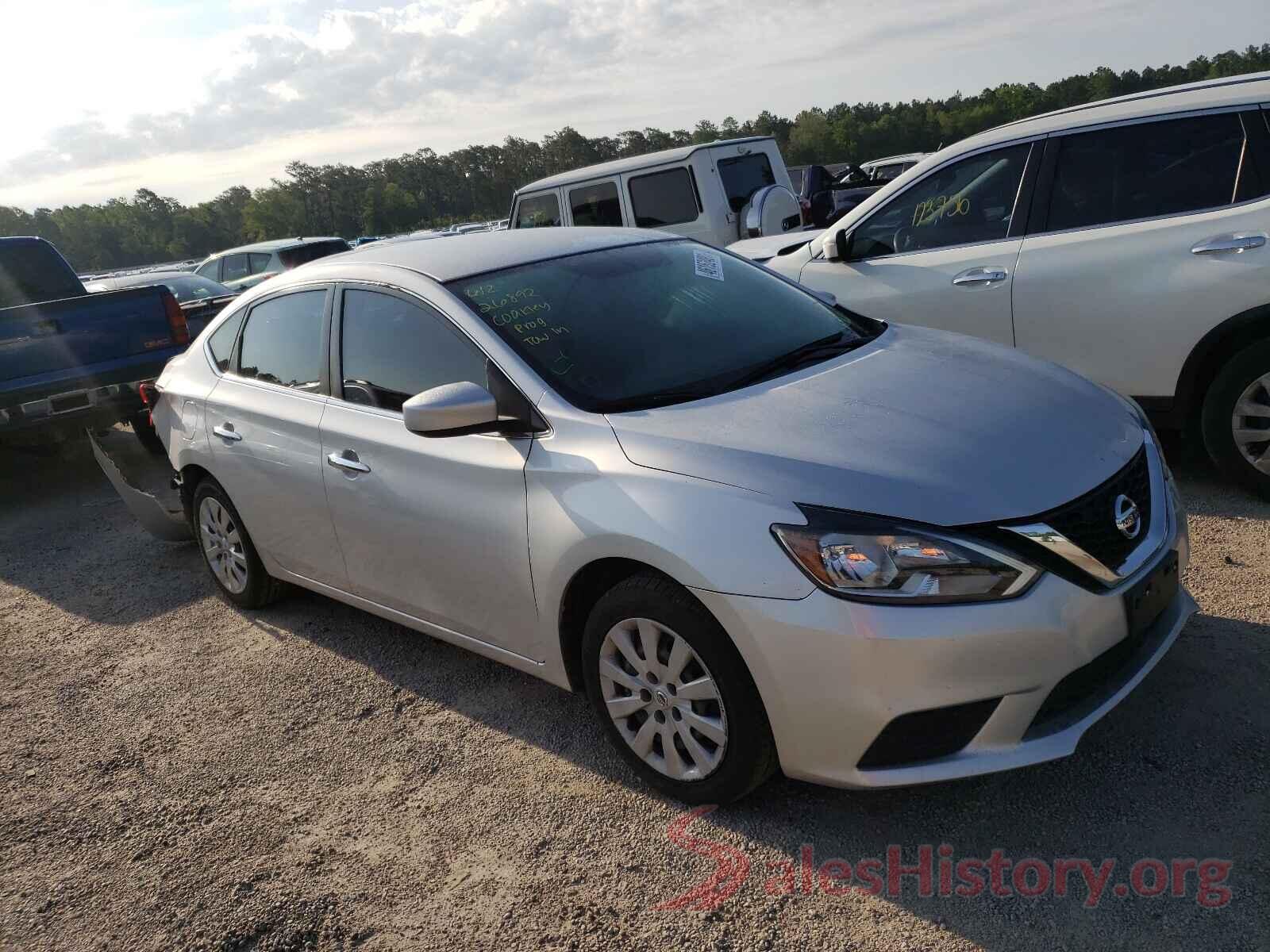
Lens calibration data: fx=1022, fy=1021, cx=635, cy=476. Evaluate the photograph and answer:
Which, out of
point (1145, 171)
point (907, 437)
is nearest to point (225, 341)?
point (907, 437)

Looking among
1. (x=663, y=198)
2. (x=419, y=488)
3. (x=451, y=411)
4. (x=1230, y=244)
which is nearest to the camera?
(x=451, y=411)

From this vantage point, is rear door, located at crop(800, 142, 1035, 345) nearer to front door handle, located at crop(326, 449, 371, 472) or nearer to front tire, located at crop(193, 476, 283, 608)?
front door handle, located at crop(326, 449, 371, 472)

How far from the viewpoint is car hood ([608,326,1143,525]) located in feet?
8.26

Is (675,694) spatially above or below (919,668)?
below

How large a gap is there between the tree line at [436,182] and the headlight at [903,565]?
77.5 m

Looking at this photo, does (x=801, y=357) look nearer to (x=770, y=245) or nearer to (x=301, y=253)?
(x=770, y=245)

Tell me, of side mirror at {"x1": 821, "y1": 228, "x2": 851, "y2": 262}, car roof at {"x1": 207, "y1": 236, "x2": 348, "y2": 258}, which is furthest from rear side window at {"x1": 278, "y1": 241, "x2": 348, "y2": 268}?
side mirror at {"x1": 821, "y1": 228, "x2": 851, "y2": 262}

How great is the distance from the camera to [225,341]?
4.75m

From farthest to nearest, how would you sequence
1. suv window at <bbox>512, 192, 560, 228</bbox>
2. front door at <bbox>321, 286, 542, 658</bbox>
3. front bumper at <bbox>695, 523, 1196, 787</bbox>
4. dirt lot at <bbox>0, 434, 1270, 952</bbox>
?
suv window at <bbox>512, 192, 560, 228</bbox>
front door at <bbox>321, 286, 542, 658</bbox>
dirt lot at <bbox>0, 434, 1270, 952</bbox>
front bumper at <bbox>695, 523, 1196, 787</bbox>

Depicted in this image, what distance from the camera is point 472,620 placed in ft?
11.1

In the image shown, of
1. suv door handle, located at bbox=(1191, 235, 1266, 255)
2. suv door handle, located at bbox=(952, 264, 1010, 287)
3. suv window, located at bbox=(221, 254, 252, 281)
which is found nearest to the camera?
suv door handle, located at bbox=(1191, 235, 1266, 255)

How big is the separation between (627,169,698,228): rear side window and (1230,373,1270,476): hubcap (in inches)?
280

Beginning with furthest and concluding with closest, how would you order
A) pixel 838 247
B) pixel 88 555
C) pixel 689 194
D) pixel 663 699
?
1. pixel 689 194
2. pixel 88 555
3. pixel 838 247
4. pixel 663 699

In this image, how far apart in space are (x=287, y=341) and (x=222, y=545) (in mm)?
1204
